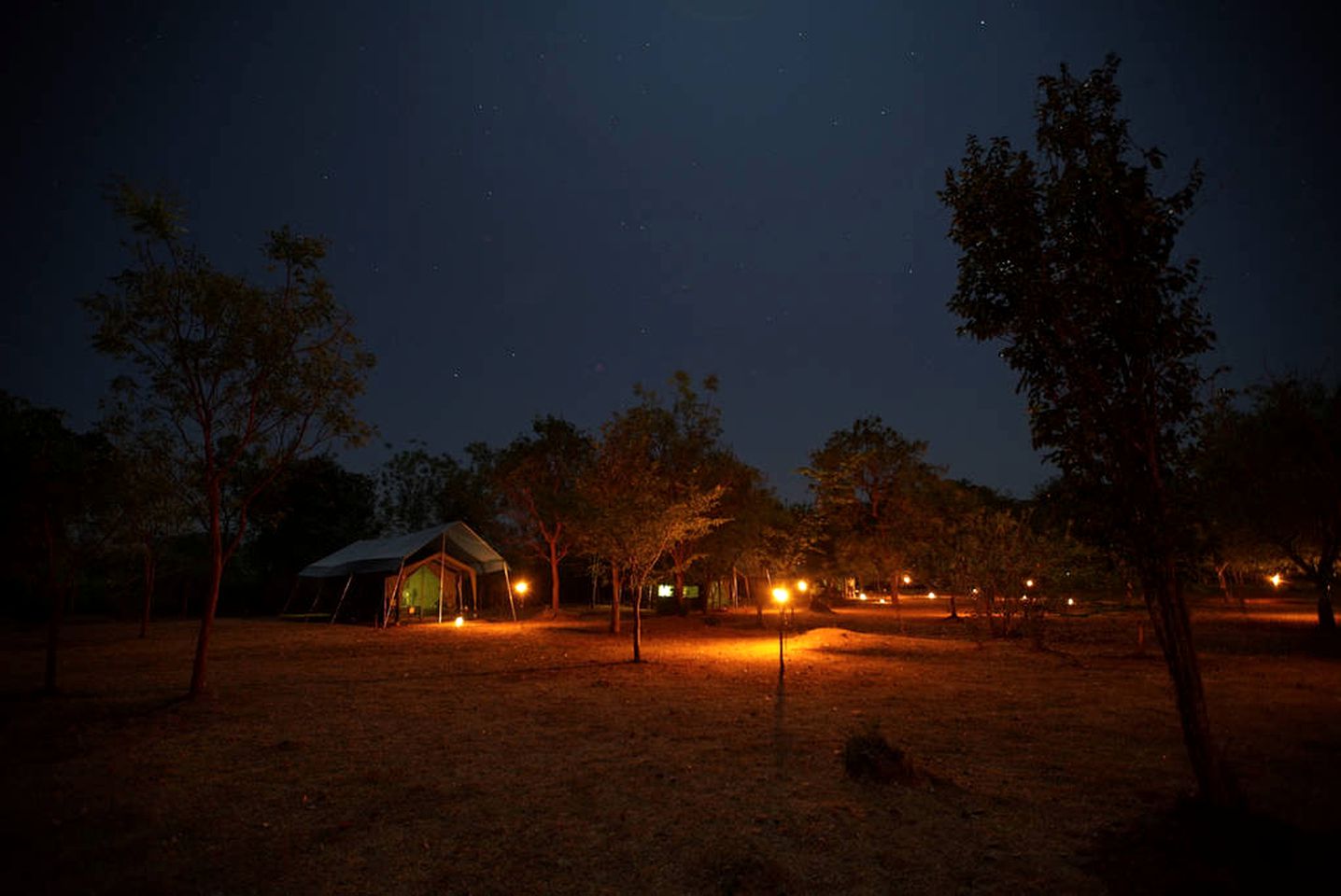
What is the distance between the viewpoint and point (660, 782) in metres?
8.08

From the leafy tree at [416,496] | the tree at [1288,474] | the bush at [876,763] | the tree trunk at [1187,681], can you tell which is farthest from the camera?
the leafy tree at [416,496]

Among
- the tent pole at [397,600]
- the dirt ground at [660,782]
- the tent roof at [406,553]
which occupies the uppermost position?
the tent roof at [406,553]

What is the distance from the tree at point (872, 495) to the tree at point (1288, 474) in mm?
16383

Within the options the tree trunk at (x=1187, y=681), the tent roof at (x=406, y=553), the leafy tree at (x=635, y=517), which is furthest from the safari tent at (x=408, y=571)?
the tree trunk at (x=1187, y=681)

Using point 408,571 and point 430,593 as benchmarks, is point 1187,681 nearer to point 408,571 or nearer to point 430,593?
point 408,571

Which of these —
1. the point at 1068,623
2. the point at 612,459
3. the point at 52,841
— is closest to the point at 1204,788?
the point at 52,841

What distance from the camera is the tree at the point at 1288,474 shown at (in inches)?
836

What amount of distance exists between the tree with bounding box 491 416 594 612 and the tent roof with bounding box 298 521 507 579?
2.86 metres

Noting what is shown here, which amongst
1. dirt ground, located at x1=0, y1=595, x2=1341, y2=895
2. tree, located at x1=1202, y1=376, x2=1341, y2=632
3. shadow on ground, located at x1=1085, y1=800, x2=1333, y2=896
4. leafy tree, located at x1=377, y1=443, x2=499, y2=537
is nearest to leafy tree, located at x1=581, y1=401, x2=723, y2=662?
dirt ground, located at x1=0, y1=595, x2=1341, y2=895

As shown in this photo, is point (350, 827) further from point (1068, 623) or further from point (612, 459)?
point (1068, 623)

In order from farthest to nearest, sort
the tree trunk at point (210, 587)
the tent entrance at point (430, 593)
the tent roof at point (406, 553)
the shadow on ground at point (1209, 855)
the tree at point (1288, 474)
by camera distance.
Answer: the tent entrance at point (430, 593) → the tent roof at point (406, 553) → the tree at point (1288, 474) → the tree trunk at point (210, 587) → the shadow on ground at point (1209, 855)

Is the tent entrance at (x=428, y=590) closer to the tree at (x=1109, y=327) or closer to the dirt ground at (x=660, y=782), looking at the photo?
the dirt ground at (x=660, y=782)

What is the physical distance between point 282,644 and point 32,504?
1323 centimetres

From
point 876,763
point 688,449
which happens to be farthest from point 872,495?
point 876,763
